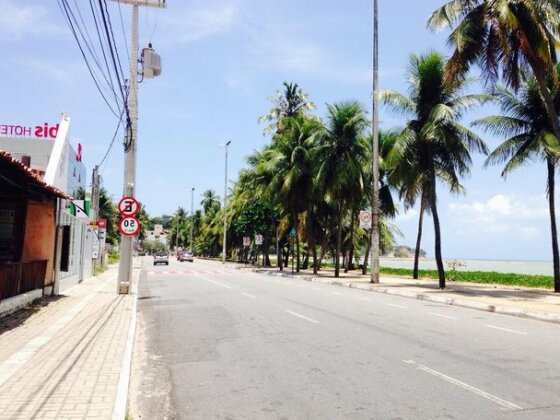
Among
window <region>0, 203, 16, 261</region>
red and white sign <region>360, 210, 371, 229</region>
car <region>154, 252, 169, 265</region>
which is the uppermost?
red and white sign <region>360, 210, 371, 229</region>

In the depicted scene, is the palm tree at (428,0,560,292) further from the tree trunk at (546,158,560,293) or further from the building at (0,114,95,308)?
the building at (0,114,95,308)

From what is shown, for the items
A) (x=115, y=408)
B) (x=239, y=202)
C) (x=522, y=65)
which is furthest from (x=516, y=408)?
(x=239, y=202)

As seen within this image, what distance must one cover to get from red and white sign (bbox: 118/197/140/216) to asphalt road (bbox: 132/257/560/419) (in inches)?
194

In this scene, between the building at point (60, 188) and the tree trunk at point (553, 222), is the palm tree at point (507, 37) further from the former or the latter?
the building at point (60, 188)

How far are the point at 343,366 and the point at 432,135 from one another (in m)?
18.7

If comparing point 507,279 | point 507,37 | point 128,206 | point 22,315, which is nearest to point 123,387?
point 22,315

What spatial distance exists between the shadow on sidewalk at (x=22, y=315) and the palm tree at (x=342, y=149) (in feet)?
68.3

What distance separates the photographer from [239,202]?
→ 6544cm

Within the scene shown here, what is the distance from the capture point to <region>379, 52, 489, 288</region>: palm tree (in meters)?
25.1

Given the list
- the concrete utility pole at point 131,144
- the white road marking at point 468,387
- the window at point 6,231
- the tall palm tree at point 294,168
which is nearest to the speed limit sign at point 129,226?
the concrete utility pole at point 131,144

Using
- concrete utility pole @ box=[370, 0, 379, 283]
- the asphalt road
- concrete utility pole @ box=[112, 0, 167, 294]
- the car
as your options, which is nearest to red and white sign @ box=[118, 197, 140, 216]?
concrete utility pole @ box=[112, 0, 167, 294]

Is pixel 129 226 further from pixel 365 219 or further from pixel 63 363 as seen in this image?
pixel 365 219

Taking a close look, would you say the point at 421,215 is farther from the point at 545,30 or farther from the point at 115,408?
the point at 115,408

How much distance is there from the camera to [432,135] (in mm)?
24594
